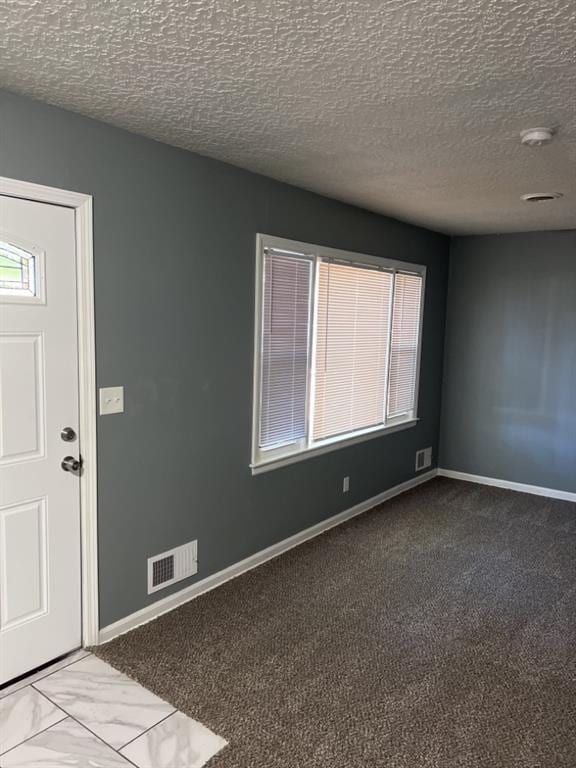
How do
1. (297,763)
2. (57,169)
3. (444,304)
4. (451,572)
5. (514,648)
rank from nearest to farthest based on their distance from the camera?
1. (297,763)
2. (57,169)
3. (514,648)
4. (451,572)
5. (444,304)

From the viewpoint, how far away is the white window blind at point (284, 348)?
3463 millimetres

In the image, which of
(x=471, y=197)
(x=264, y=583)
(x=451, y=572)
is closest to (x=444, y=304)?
(x=471, y=197)

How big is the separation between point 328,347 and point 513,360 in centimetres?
221

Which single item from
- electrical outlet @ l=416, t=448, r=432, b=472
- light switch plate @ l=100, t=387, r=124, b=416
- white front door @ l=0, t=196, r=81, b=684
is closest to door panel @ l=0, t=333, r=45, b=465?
white front door @ l=0, t=196, r=81, b=684

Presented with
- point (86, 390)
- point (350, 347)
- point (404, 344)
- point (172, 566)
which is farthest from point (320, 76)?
point (404, 344)

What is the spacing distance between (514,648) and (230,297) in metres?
2.34

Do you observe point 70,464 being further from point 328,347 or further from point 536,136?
point 536,136

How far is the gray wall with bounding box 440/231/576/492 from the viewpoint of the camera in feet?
16.3

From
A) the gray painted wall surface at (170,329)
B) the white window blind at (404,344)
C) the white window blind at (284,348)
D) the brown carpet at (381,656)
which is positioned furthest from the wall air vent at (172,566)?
the white window blind at (404,344)

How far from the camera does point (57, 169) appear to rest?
7.52ft

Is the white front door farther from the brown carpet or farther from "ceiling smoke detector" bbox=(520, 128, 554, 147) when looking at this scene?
"ceiling smoke detector" bbox=(520, 128, 554, 147)

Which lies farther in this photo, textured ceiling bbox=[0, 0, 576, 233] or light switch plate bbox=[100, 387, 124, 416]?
light switch plate bbox=[100, 387, 124, 416]

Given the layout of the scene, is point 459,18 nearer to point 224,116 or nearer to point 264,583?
point 224,116

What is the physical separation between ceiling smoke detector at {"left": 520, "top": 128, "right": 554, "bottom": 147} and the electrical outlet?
3.39 m
